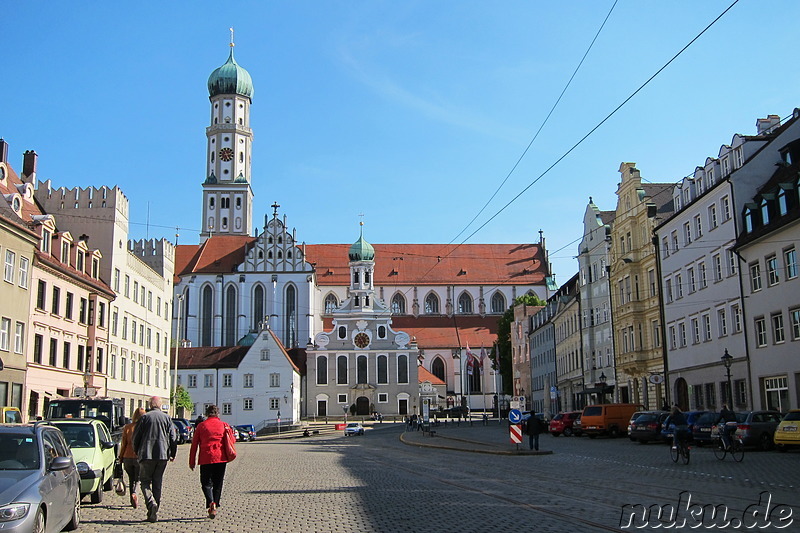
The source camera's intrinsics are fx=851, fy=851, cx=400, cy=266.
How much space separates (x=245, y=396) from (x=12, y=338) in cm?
4940

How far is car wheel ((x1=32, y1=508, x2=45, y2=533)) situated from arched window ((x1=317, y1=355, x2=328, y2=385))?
3275 inches

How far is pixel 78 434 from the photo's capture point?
14930 mm

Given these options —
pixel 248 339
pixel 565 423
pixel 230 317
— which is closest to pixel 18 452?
pixel 565 423

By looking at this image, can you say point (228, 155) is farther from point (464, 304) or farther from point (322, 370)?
point (322, 370)

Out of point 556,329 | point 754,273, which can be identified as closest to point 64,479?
point 754,273

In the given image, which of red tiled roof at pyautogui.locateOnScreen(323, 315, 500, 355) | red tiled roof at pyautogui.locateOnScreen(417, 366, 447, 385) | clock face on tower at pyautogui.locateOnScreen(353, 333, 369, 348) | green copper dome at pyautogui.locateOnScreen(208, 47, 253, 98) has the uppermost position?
green copper dome at pyautogui.locateOnScreen(208, 47, 253, 98)

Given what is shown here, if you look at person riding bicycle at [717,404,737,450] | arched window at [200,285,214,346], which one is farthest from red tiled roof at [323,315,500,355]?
person riding bicycle at [717,404,737,450]

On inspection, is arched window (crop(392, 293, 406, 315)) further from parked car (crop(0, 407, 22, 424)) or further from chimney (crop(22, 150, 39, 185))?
parked car (crop(0, 407, 22, 424))

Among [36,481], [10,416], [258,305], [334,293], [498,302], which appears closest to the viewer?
[36,481]

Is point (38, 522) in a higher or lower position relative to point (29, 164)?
lower

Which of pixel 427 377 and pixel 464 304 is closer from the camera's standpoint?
pixel 427 377

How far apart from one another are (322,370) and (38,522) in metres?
83.7

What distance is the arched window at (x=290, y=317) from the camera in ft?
330

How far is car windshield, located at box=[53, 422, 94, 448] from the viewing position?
48.1ft
